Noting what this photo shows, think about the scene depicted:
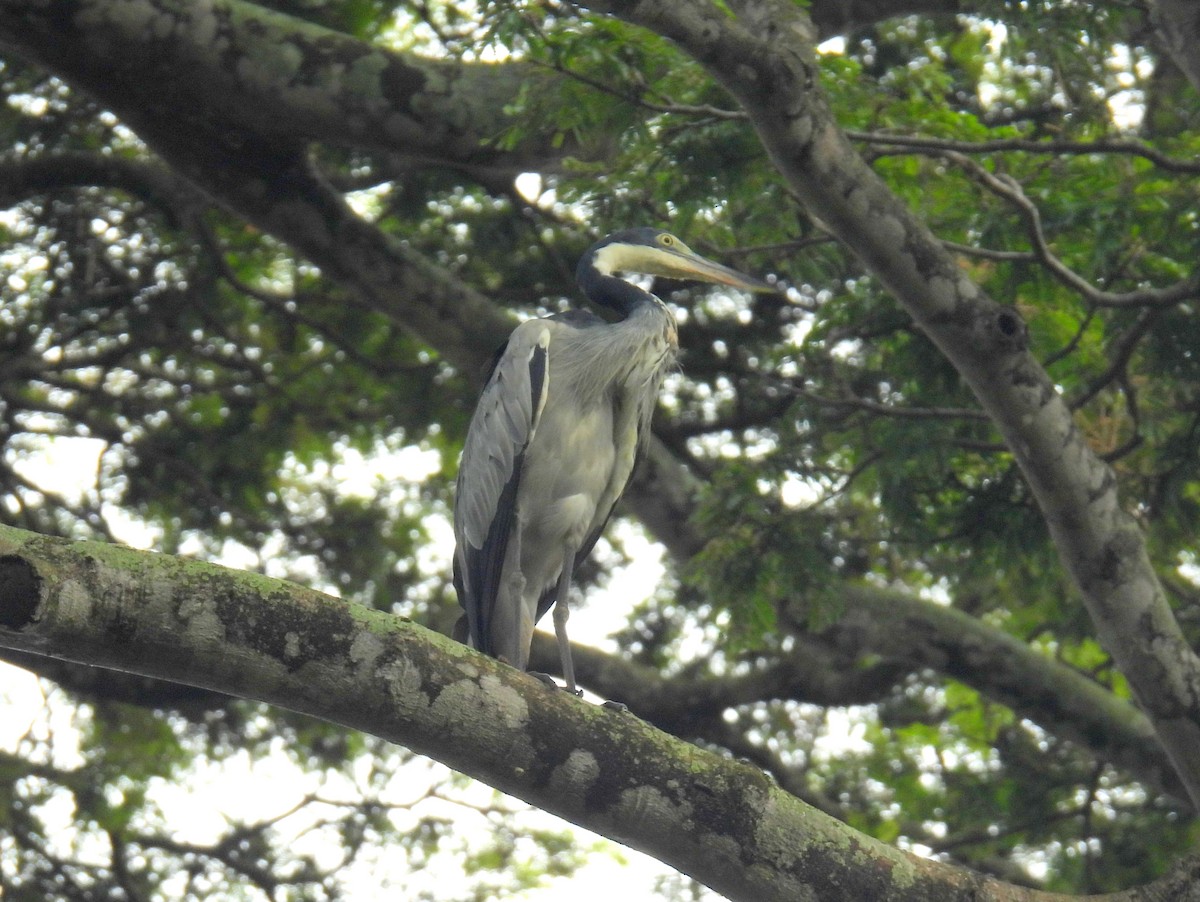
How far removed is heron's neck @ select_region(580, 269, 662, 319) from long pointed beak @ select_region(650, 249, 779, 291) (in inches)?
6.7

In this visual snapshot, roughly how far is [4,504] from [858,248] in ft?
19.3

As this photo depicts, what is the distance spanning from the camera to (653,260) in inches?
259

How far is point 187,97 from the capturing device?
6.79 meters

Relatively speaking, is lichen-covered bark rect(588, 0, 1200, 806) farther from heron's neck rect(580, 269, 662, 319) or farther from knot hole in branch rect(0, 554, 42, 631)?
knot hole in branch rect(0, 554, 42, 631)

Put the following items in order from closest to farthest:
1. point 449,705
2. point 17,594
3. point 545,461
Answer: point 17,594, point 449,705, point 545,461

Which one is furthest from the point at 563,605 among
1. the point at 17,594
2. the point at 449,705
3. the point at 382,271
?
the point at 17,594

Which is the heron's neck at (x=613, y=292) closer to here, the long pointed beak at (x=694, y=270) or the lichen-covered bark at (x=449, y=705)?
the long pointed beak at (x=694, y=270)

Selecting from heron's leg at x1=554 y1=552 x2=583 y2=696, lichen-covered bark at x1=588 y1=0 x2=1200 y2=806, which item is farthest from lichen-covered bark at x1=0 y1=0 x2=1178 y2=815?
lichen-covered bark at x1=588 y1=0 x2=1200 y2=806

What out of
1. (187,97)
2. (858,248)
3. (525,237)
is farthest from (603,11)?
(525,237)

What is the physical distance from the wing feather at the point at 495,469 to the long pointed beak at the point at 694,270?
0.83m

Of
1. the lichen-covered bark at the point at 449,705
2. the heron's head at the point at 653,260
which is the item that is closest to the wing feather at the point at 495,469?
the heron's head at the point at 653,260

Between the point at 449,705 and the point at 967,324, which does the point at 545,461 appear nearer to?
the point at 967,324

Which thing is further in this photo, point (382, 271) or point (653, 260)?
point (382, 271)

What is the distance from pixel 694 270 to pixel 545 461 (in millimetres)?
1435
